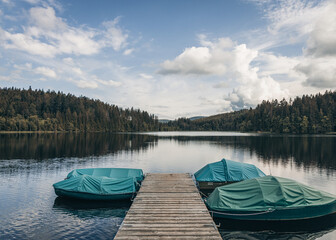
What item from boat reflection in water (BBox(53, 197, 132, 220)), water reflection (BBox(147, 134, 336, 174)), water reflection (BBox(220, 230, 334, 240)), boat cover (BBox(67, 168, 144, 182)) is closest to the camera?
water reflection (BBox(220, 230, 334, 240))

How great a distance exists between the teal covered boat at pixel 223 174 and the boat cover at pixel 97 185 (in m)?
9.99

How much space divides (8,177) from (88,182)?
65.0 ft

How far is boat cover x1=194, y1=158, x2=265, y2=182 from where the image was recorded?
102 ft

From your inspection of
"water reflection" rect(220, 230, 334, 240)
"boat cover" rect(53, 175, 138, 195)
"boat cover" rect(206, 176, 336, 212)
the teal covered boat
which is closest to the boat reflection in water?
"boat cover" rect(53, 175, 138, 195)

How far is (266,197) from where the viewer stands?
2106 centimetres

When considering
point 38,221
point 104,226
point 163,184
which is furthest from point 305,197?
point 38,221

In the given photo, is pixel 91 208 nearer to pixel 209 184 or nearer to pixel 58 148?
pixel 209 184

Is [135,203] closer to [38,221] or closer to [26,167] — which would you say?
[38,221]

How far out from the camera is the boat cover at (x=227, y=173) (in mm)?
31203

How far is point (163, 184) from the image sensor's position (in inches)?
1121

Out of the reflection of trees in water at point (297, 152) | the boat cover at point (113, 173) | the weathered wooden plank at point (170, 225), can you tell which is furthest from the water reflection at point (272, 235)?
the reflection of trees in water at point (297, 152)

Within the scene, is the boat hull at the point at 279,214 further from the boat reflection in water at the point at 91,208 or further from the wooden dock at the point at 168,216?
the boat reflection in water at the point at 91,208

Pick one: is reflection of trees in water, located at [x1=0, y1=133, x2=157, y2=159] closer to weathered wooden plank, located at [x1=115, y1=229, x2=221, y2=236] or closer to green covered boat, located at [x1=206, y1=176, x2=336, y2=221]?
green covered boat, located at [x1=206, y1=176, x2=336, y2=221]

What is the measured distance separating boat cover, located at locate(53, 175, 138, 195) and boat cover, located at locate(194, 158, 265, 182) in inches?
399
